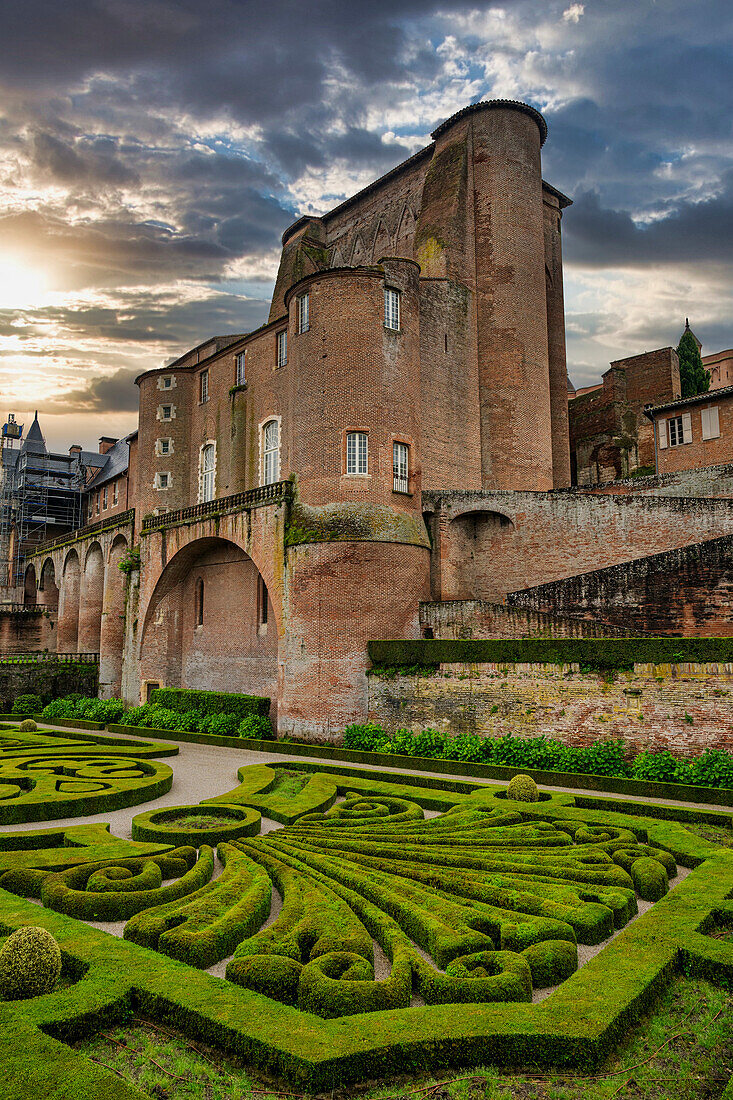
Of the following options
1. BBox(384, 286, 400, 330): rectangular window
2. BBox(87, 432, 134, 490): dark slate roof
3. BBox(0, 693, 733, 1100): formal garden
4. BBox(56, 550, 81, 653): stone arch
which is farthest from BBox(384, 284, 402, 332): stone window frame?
BBox(87, 432, 134, 490): dark slate roof

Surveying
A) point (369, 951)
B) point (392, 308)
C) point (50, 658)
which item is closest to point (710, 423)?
point (392, 308)

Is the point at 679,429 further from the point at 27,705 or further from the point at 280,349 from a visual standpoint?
the point at 27,705

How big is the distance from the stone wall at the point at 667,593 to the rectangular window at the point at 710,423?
12441mm

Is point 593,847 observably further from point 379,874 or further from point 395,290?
point 395,290

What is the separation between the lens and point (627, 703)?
13.5m

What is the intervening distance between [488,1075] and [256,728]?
17084 mm

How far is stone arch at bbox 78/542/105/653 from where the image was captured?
120ft

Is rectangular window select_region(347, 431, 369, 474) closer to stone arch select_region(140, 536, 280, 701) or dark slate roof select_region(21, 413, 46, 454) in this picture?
stone arch select_region(140, 536, 280, 701)

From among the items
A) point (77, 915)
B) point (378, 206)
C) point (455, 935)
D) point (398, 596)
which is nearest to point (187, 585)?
point (398, 596)

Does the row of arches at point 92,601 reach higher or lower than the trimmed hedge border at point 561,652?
higher

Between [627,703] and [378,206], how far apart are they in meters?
27.0

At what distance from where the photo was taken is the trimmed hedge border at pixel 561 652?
12766 millimetres

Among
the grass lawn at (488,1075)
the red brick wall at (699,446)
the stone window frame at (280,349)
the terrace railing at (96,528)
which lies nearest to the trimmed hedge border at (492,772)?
the grass lawn at (488,1075)

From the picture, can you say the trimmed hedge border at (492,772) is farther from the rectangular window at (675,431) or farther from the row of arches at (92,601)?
the rectangular window at (675,431)
